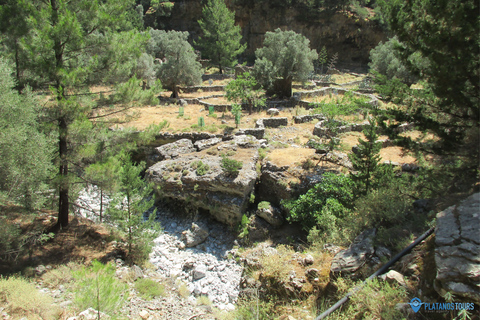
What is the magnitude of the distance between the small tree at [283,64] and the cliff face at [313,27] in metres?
14.4

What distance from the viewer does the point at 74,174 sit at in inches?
319

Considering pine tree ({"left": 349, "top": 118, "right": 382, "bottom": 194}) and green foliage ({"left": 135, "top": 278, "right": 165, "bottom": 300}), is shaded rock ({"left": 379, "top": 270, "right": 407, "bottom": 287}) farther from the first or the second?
green foliage ({"left": 135, "top": 278, "right": 165, "bottom": 300})

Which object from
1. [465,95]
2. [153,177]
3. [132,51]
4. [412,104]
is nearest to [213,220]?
[153,177]

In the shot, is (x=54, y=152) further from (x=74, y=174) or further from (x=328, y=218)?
(x=328, y=218)

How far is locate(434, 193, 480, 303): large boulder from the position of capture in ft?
10.5

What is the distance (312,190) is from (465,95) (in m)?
5.41

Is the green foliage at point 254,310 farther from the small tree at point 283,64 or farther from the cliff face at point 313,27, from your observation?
the cliff face at point 313,27

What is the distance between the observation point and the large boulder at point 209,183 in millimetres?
10820

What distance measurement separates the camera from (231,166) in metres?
10.7

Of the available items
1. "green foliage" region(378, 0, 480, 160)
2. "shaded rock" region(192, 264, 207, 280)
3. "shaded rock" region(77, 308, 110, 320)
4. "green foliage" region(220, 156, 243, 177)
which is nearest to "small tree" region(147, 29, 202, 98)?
"green foliage" region(220, 156, 243, 177)

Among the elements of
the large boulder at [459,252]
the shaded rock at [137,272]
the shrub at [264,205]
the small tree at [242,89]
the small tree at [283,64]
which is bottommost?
the shaded rock at [137,272]

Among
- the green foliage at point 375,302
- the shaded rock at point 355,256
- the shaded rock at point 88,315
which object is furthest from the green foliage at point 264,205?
the shaded rock at point 88,315

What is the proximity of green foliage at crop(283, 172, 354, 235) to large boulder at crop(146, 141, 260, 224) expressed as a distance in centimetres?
190

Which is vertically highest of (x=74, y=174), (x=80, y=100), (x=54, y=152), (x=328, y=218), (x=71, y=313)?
(x=80, y=100)
